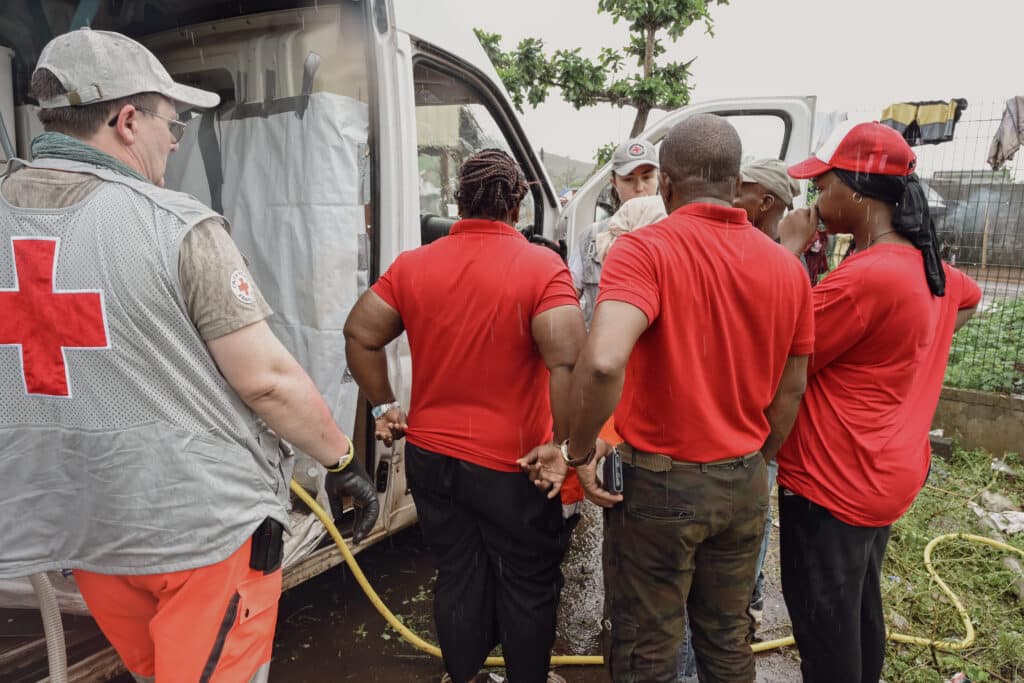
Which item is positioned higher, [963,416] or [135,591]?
[135,591]

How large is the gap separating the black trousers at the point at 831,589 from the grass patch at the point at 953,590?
0.90 meters

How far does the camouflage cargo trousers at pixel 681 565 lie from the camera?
6.00 feet

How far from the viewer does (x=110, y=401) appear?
1.46 meters

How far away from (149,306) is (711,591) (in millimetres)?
1701

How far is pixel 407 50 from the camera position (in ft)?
8.50

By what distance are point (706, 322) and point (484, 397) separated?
2.51 ft

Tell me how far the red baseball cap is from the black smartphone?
1.09 metres

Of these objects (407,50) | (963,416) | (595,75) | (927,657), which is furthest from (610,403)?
(595,75)

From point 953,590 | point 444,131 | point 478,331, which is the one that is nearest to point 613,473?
point 478,331

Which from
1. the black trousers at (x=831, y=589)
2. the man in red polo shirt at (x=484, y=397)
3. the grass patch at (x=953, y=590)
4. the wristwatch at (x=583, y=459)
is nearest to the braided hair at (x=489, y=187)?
the man in red polo shirt at (x=484, y=397)

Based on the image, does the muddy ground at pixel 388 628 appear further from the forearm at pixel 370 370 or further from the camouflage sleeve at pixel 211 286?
the camouflage sleeve at pixel 211 286

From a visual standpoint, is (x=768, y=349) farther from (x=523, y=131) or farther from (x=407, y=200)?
A: (x=523, y=131)

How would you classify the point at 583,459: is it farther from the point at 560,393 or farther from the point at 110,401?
the point at 110,401

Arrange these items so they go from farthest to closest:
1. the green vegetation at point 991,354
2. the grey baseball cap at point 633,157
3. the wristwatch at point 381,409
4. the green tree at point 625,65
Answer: the green tree at point 625,65 → the green vegetation at point 991,354 → the grey baseball cap at point 633,157 → the wristwatch at point 381,409
